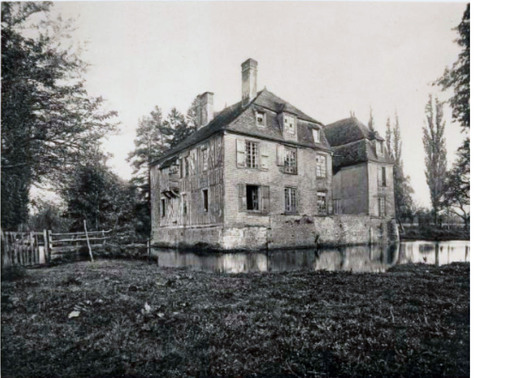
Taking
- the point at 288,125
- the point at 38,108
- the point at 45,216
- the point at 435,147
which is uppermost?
the point at 288,125

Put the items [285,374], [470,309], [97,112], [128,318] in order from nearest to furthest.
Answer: [285,374] → [128,318] → [470,309] → [97,112]

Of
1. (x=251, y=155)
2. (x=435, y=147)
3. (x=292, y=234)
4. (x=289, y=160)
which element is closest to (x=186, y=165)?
(x=251, y=155)

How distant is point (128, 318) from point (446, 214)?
211 inches

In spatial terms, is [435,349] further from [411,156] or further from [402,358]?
[411,156]

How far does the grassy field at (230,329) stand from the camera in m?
2.92

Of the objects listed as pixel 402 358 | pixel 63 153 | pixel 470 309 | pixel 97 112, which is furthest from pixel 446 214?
pixel 63 153

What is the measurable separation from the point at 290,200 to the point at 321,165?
280 cm

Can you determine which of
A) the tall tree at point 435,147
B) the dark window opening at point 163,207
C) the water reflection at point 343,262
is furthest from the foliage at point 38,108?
the dark window opening at point 163,207

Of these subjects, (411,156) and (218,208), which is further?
(218,208)

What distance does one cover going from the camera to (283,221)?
13914 millimetres

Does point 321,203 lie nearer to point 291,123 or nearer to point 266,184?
point 266,184

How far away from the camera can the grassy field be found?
2.92m

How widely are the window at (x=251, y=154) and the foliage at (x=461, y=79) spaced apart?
30.2ft

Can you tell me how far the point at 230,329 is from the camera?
3.47m
